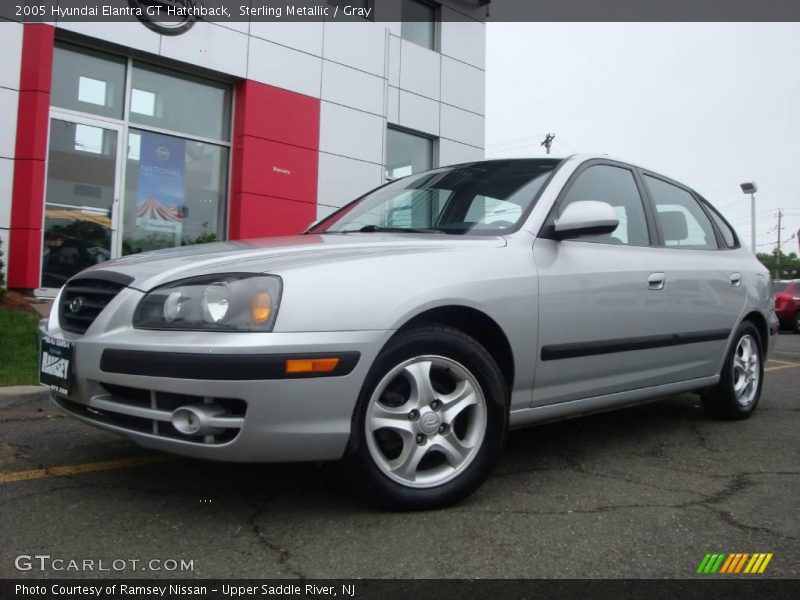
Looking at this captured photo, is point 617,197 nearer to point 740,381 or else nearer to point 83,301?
point 740,381

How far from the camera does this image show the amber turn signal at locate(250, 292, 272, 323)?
2217 millimetres

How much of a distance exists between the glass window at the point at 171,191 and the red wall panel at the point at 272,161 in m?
0.27

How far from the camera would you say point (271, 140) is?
1017cm

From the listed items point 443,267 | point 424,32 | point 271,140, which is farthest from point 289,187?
point 443,267

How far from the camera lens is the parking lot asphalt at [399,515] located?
2.09 metres

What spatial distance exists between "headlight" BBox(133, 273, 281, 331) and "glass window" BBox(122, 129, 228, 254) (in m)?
7.27

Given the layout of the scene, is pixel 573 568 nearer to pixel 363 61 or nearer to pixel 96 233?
pixel 96 233

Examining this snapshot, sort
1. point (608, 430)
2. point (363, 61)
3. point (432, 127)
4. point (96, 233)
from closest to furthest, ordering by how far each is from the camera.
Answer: point (608, 430)
point (96, 233)
point (363, 61)
point (432, 127)

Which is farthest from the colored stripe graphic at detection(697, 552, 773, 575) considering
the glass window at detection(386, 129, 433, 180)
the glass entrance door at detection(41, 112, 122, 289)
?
the glass window at detection(386, 129, 433, 180)

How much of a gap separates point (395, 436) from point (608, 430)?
6.63 feet

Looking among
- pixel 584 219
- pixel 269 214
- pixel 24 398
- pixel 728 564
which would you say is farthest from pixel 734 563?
pixel 269 214

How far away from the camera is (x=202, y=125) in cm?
992

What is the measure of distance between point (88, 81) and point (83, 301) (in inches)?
285
